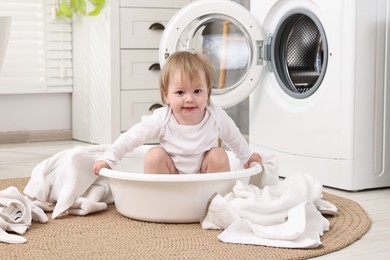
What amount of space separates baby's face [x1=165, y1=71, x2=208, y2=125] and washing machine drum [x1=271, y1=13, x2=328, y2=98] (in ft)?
2.18

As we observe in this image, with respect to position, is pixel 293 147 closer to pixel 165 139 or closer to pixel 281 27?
pixel 281 27

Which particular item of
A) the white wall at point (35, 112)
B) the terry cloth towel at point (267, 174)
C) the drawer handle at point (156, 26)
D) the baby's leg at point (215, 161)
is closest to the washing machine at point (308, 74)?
the terry cloth towel at point (267, 174)

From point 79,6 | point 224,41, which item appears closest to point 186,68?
point 224,41

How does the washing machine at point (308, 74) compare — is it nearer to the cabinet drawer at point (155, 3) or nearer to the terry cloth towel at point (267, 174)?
the terry cloth towel at point (267, 174)

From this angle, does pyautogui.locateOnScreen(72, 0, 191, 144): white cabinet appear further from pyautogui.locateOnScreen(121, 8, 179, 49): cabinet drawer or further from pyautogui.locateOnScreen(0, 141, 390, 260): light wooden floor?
pyautogui.locateOnScreen(0, 141, 390, 260): light wooden floor

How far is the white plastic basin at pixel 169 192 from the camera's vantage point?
5.53 ft

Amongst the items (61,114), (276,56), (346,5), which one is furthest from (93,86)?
(346,5)

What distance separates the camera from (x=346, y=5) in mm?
2205

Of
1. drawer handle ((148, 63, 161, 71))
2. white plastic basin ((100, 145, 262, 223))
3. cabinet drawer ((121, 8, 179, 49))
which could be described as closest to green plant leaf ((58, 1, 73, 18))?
cabinet drawer ((121, 8, 179, 49))

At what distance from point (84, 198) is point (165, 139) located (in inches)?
10.6

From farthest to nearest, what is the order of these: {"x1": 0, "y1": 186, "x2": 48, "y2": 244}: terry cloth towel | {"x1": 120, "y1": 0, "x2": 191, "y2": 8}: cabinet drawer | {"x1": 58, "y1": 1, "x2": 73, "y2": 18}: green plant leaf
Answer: {"x1": 58, "y1": 1, "x2": 73, "y2": 18}: green plant leaf
{"x1": 120, "y1": 0, "x2": 191, "y2": 8}: cabinet drawer
{"x1": 0, "y1": 186, "x2": 48, "y2": 244}: terry cloth towel

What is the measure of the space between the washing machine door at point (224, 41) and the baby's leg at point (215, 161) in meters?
0.74

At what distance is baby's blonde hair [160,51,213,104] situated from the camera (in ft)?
6.02

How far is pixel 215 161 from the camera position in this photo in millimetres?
1857
